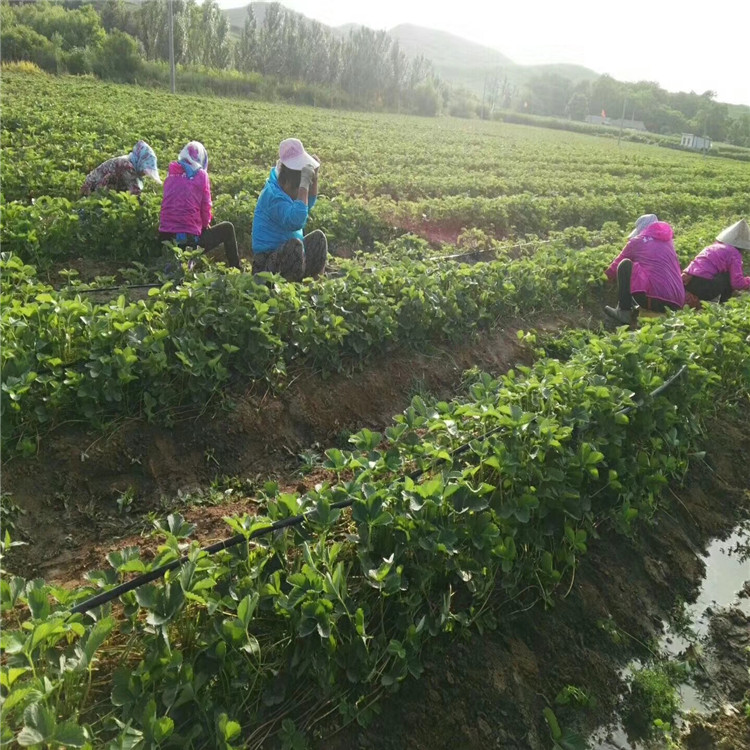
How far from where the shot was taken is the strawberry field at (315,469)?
1.92m

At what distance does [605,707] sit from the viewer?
254 cm

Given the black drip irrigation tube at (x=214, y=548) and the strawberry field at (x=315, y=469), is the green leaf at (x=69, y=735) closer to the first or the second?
the strawberry field at (x=315, y=469)

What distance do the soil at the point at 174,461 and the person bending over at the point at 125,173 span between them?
14.4 ft

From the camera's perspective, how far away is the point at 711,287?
687 cm

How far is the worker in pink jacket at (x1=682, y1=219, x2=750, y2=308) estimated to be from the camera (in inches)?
263

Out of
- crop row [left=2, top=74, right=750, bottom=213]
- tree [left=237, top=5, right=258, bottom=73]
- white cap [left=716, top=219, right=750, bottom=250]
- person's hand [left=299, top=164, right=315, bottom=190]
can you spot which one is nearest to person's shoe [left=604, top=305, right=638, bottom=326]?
white cap [left=716, top=219, right=750, bottom=250]

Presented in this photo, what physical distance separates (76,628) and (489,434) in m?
1.97

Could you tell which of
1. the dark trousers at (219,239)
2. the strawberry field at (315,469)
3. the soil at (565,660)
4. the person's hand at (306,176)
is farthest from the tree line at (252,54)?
the soil at (565,660)

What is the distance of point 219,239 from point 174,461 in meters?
3.16

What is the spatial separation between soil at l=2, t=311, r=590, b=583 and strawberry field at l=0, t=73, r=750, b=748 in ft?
0.17

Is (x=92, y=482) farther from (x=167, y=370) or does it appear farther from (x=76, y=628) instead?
(x=76, y=628)

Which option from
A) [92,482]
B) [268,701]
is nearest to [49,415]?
[92,482]

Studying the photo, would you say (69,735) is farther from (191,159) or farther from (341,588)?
(191,159)

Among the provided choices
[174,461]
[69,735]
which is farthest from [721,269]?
[69,735]
